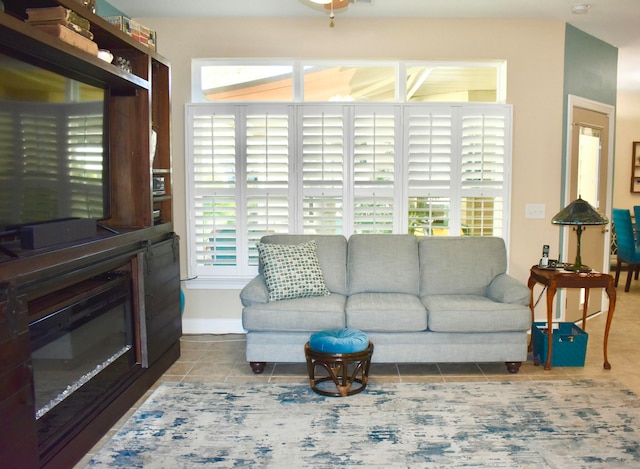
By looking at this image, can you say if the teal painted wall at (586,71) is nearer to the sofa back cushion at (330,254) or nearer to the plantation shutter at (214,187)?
the sofa back cushion at (330,254)

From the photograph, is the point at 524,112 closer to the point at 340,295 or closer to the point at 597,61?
the point at 597,61

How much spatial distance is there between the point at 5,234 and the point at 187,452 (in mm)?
1292

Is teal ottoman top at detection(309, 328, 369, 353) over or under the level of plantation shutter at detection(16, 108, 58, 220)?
under

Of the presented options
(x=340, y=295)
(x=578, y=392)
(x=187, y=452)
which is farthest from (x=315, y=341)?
(x=578, y=392)

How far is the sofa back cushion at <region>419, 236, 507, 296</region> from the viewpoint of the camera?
12.4ft

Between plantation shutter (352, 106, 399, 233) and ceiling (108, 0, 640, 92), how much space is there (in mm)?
777

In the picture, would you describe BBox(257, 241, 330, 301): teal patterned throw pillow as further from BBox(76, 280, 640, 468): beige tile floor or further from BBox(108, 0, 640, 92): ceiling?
BBox(108, 0, 640, 92): ceiling

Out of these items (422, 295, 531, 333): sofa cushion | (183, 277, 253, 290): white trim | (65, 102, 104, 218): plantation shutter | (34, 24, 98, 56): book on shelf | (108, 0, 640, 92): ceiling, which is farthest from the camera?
(183, 277, 253, 290): white trim

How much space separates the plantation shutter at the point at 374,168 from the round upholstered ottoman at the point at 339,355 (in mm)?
1295

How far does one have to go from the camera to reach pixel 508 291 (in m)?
3.46

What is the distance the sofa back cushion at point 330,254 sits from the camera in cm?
379

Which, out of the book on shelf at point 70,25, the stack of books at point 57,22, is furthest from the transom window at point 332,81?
the stack of books at point 57,22

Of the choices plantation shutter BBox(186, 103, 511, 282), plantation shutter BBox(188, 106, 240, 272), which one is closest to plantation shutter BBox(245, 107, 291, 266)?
plantation shutter BBox(186, 103, 511, 282)

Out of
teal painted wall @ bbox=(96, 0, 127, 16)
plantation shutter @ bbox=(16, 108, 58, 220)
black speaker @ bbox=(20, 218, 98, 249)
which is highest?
teal painted wall @ bbox=(96, 0, 127, 16)
